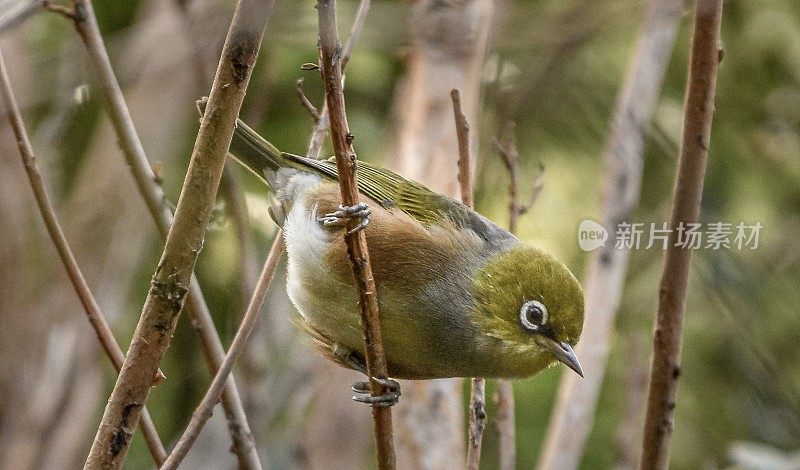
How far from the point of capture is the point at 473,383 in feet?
9.29

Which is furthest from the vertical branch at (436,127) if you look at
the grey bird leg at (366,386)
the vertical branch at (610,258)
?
the grey bird leg at (366,386)

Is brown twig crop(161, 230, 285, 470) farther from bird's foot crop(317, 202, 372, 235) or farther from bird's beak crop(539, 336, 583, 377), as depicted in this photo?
bird's beak crop(539, 336, 583, 377)

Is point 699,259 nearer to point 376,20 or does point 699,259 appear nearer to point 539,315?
point 539,315

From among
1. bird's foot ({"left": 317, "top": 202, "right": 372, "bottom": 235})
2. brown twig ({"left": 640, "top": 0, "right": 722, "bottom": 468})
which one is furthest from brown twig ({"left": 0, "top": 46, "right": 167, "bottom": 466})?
brown twig ({"left": 640, "top": 0, "right": 722, "bottom": 468})

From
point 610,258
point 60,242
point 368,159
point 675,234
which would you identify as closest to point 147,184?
point 60,242

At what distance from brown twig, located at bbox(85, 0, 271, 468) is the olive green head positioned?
1.09 metres

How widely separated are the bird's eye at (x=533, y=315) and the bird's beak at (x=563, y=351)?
4cm

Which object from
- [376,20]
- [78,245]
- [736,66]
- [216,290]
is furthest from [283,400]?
[736,66]

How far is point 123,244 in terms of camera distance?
5555 millimetres

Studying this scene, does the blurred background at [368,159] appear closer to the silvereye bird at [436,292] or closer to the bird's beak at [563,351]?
the silvereye bird at [436,292]

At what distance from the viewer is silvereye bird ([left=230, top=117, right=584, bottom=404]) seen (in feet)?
8.90

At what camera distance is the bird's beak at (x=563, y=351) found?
268 cm

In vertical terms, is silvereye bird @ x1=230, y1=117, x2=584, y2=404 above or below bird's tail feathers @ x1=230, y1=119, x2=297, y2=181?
below

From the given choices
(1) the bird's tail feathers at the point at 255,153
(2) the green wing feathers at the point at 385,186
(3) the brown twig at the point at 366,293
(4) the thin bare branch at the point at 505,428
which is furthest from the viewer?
(1) the bird's tail feathers at the point at 255,153
